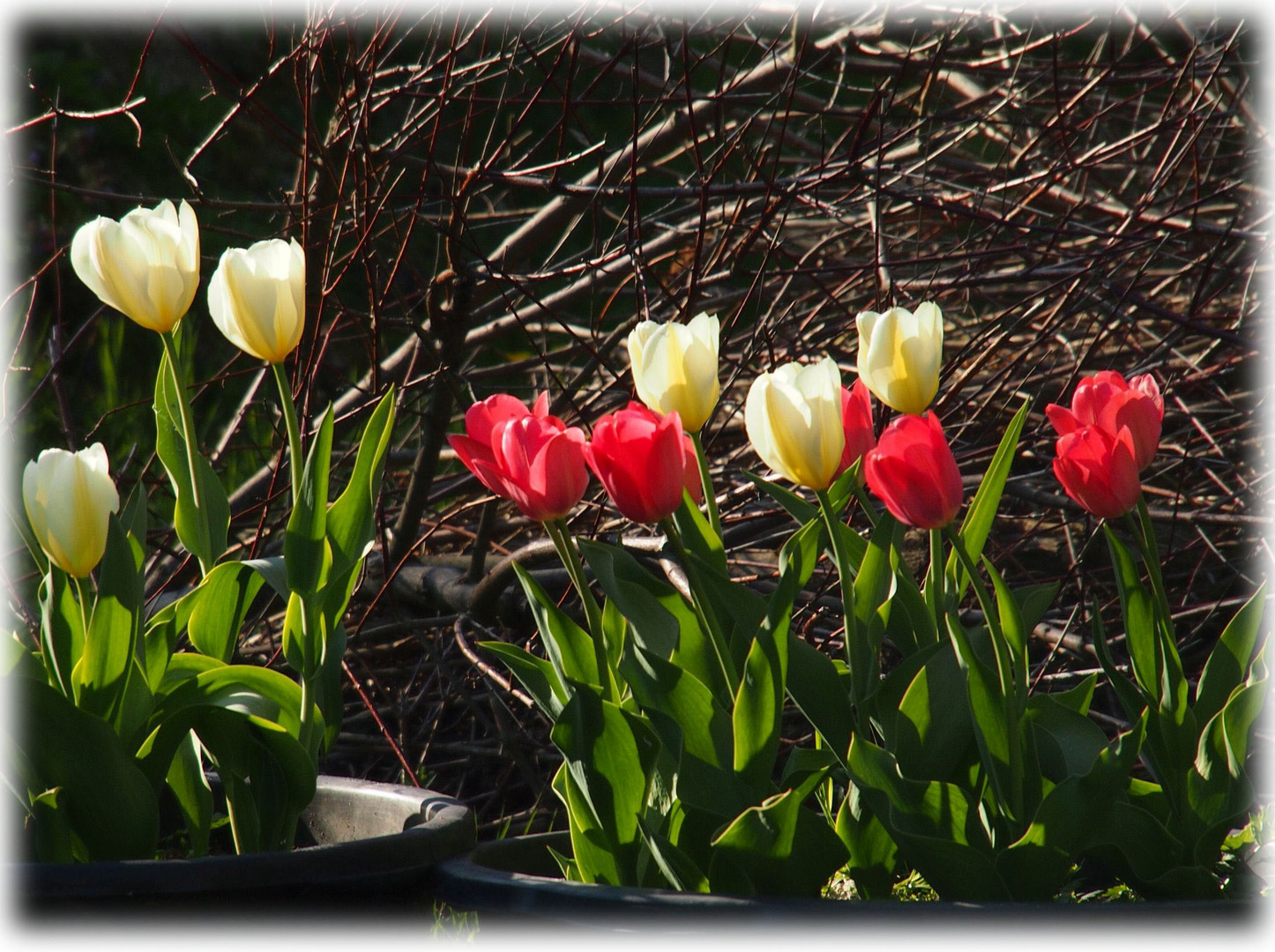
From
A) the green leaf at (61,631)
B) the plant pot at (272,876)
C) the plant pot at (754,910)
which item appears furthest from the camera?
the green leaf at (61,631)

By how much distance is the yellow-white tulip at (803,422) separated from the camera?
0.73m

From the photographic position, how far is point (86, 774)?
0.84 metres

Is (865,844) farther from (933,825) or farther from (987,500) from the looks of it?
(987,500)

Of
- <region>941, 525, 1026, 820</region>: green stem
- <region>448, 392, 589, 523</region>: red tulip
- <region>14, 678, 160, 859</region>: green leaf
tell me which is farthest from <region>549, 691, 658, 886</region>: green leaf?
<region>14, 678, 160, 859</region>: green leaf

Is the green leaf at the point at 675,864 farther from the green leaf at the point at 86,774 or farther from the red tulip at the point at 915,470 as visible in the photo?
the green leaf at the point at 86,774

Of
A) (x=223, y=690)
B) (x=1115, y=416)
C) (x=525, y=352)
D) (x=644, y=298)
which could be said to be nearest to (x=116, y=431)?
(x=525, y=352)

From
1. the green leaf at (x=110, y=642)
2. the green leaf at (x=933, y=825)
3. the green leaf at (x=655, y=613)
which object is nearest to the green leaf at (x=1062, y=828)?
the green leaf at (x=933, y=825)

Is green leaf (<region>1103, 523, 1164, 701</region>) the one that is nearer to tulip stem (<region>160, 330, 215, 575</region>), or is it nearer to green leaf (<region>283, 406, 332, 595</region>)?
green leaf (<region>283, 406, 332, 595</region>)

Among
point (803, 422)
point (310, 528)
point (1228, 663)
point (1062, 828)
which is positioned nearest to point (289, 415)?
point (310, 528)

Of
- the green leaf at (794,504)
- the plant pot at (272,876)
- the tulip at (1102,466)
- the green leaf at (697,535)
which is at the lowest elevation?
the plant pot at (272,876)

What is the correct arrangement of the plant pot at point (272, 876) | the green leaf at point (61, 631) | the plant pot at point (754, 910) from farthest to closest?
the green leaf at point (61, 631) → the plant pot at point (272, 876) → the plant pot at point (754, 910)

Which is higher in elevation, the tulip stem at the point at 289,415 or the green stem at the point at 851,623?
the tulip stem at the point at 289,415

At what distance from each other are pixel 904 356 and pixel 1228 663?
0.34 metres

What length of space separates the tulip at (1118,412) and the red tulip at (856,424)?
0.13m
